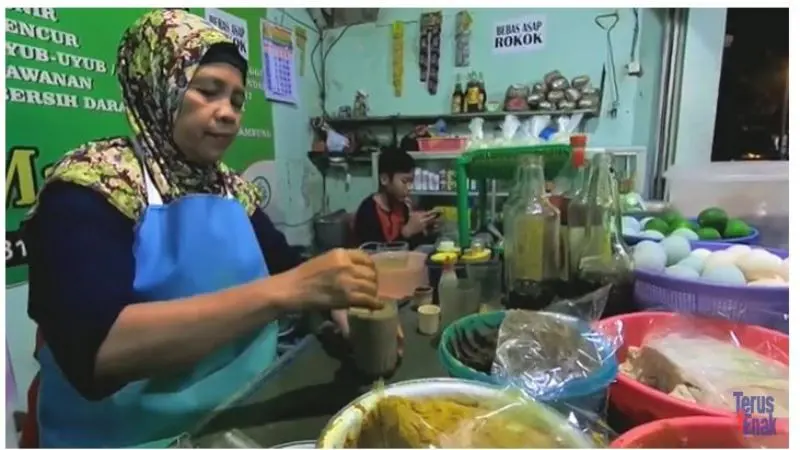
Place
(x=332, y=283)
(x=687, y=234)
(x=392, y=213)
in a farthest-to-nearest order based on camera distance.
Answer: (x=392, y=213), (x=687, y=234), (x=332, y=283)

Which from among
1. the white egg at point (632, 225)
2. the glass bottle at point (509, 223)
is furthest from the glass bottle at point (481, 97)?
the glass bottle at point (509, 223)

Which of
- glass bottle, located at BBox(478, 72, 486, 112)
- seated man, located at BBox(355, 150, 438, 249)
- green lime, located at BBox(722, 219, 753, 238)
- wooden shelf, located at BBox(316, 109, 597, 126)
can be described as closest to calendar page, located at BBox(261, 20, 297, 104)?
wooden shelf, located at BBox(316, 109, 597, 126)

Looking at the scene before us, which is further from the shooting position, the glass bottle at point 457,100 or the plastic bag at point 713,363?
the glass bottle at point 457,100

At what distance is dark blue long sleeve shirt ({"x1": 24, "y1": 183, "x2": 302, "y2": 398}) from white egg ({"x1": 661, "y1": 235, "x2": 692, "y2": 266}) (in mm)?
860

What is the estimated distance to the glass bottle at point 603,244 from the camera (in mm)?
789

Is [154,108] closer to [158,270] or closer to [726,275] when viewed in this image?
[158,270]

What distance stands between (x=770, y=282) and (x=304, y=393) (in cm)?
68

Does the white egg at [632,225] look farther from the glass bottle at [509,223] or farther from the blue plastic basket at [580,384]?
the blue plastic basket at [580,384]

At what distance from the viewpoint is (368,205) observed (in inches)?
96.8

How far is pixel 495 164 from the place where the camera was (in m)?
1.21

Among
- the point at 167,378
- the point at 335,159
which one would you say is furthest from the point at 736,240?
the point at 335,159

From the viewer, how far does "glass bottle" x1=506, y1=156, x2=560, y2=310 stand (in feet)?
2.87

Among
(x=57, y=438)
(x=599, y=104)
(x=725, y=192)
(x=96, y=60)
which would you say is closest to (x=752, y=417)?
(x=57, y=438)

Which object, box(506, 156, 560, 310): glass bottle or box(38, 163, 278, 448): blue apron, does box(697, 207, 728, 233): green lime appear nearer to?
box(506, 156, 560, 310): glass bottle
